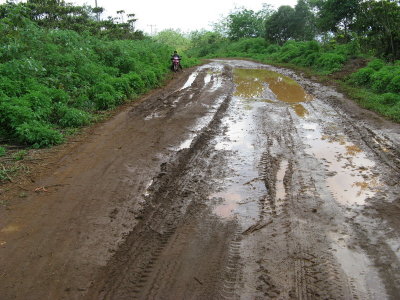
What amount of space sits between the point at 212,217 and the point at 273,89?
10.2 metres

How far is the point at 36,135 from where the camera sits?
23.1 feet

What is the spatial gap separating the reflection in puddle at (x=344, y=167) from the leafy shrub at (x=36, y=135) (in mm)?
5498

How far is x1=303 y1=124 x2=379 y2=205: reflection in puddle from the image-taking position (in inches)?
197

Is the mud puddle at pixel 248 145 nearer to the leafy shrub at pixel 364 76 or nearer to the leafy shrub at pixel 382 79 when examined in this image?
the leafy shrub at pixel 364 76

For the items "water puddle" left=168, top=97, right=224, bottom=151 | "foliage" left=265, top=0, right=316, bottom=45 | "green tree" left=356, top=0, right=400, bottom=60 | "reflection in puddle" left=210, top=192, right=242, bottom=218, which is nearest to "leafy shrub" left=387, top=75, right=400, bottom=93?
"green tree" left=356, top=0, right=400, bottom=60

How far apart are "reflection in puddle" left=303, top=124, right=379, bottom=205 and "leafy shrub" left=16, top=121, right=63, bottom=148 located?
550 centimetres

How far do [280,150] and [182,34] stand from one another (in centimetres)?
5811

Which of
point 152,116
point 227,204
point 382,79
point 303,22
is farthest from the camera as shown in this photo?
point 303,22

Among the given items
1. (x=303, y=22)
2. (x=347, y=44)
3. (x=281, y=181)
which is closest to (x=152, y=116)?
(x=281, y=181)

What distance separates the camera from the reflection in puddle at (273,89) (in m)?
11.5

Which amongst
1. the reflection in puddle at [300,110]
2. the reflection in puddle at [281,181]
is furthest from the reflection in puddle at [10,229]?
the reflection in puddle at [300,110]

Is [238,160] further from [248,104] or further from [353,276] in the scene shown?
[248,104]

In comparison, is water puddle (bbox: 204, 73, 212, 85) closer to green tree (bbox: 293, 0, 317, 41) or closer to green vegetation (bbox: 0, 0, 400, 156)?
green vegetation (bbox: 0, 0, 400, 156)

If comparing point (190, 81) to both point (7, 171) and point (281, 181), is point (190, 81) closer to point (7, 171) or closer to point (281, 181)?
point (7, 171)
